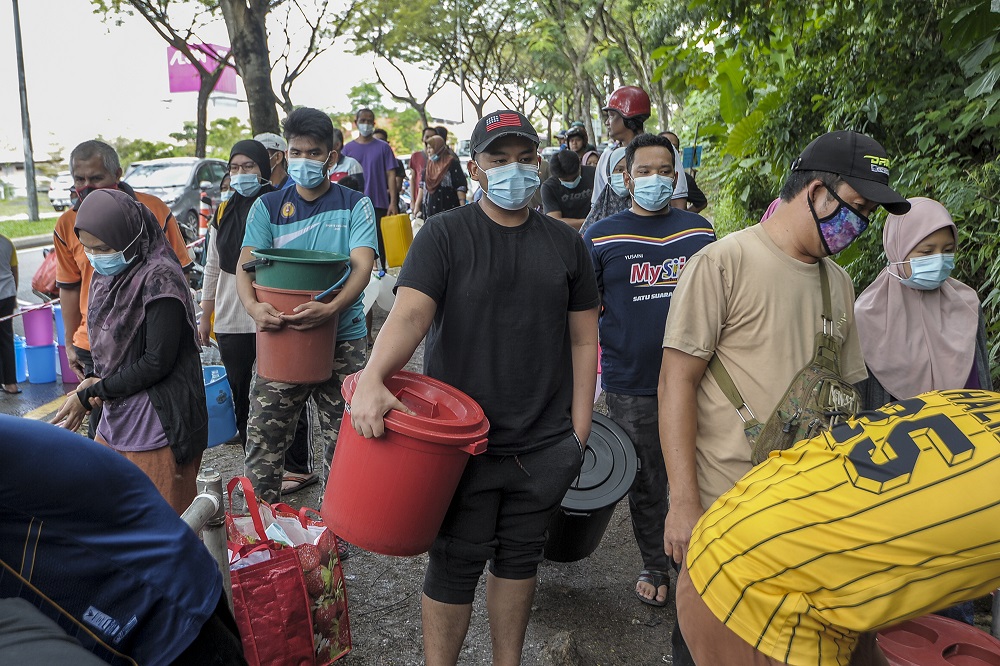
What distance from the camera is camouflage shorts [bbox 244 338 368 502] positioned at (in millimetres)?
3816

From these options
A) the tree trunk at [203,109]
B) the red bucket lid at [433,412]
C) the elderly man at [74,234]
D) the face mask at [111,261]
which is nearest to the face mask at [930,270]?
the red bucket lid at [433,412]

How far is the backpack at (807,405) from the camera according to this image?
2307 mm

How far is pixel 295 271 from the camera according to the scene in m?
3.62

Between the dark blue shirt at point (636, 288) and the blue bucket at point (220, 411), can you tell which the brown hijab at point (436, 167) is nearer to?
the blue bucket at point (220, 411)

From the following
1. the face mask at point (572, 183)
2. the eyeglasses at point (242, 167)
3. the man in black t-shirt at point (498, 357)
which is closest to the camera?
the man in black t-shirt at point (498, 357)

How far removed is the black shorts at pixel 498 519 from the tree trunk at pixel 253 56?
7.74 meters

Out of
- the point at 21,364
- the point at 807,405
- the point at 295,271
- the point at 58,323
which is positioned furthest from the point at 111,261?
the point at 21,364

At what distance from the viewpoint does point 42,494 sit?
1.41m

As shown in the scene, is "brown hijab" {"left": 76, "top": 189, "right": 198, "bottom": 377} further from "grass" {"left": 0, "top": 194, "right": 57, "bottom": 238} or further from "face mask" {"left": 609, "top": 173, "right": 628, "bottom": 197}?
"grass" {"left": 0, "top": 194, "right": 57, "bottom": 238}

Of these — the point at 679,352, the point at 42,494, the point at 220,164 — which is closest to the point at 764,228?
the point at 679,352

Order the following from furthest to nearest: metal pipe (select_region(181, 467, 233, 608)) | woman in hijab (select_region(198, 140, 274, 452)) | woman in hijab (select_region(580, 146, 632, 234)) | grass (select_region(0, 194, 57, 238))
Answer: grass (select_region(0, 194, 57, 238)) → woman in hijab (select_region(198, 140, 274, 452)) → woman in hijab (select_region(580, 146, 632, 234)) → metal pipe (select_region(181, 467, 233, 608))

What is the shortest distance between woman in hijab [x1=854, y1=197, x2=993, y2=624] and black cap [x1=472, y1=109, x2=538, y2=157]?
1595 mm

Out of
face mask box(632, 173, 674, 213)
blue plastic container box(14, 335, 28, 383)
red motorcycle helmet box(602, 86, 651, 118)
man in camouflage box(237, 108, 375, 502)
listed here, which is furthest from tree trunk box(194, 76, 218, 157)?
face mask box(632, 173, 674, 213)

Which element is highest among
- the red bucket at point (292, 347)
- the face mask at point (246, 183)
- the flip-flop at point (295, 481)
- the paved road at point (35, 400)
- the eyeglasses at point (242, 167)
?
the eyeglasses at point (242, 167)
